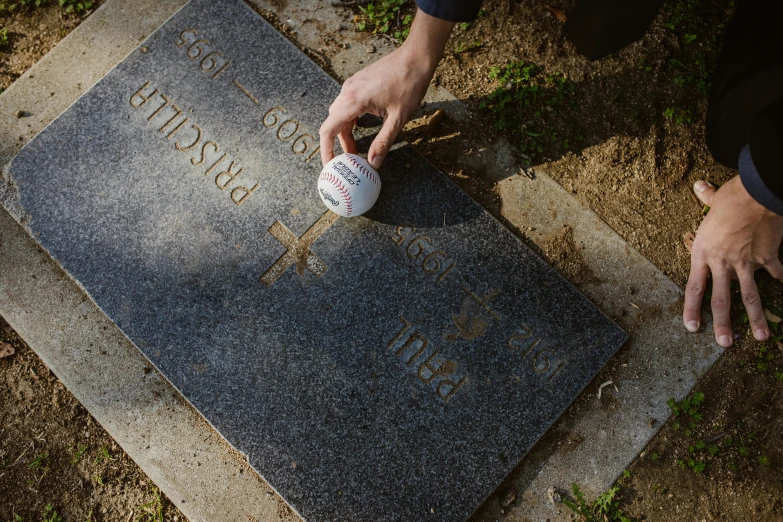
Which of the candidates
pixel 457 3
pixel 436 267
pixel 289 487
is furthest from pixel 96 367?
pixel 457 3

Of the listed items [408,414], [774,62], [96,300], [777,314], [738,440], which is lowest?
[738,440]

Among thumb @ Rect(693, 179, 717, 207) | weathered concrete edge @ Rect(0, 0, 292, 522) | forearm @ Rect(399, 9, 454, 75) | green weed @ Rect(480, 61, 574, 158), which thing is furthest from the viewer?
green weed @ Rect(480, 61, 574, 158)

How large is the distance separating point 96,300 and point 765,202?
8.70ft

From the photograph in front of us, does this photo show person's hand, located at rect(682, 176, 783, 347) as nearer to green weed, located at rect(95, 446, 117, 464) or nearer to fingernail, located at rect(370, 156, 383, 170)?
fingernail, located at rect(370, 156, 383, 170)

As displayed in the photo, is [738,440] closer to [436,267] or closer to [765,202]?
[765,202]

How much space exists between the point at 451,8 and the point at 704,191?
139cm

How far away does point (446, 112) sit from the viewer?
8.37 feet

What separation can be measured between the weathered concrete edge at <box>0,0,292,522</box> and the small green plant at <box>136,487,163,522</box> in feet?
0.31

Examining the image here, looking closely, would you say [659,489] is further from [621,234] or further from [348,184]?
[348,184]

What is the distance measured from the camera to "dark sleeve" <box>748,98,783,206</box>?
188 centimetres

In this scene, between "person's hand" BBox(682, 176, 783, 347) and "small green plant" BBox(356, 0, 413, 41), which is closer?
"person's hand" BBox(682, 176, 783, 347)

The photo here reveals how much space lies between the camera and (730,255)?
7.34 ft

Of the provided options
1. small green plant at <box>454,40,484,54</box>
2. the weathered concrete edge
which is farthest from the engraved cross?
small green plant at <box>454,40,484,54</box>

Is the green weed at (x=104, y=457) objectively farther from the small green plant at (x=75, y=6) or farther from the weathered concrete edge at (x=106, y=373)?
the small green plant at (x=75, y=6)
